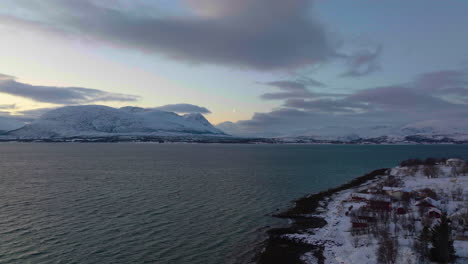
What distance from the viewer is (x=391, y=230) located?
32.0m

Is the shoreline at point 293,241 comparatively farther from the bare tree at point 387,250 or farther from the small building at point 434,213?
the small building at point 434,213

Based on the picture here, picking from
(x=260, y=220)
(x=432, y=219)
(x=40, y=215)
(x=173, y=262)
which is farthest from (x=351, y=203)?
(x=40, y=215)

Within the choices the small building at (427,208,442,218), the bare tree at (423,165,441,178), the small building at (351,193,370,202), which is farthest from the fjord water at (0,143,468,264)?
the bare tree at (423,165,441,178)

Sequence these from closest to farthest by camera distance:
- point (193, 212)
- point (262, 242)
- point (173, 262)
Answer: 1. point (173, 262)
2. point (262, 242)
3. point (193, 212)

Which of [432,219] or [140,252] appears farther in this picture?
[432,219]

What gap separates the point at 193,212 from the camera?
Result: 42.3 meters

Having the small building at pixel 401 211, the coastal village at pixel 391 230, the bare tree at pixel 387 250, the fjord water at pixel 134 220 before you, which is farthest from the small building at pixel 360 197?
the bare tree at pixel 387 250

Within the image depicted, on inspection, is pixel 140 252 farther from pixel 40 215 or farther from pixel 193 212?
pixel 40 215

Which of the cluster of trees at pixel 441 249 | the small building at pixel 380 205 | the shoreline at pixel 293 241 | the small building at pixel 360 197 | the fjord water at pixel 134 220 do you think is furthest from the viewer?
the small building at pixel 360 197

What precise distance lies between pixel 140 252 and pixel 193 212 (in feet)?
49.3

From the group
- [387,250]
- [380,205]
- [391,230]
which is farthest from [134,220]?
[380,205]

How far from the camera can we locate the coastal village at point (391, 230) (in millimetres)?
24125

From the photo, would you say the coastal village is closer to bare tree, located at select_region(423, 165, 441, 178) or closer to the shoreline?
the shoreline

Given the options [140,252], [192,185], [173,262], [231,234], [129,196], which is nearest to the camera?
[173,262]
